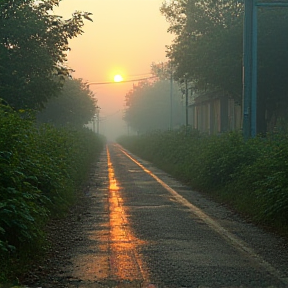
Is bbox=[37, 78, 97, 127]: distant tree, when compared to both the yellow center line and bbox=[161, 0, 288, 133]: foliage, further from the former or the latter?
the yellow center line

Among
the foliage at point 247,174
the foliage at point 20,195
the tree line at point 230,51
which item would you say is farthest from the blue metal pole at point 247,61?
the tree line at point 230,51

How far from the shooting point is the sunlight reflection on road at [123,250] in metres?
7.07

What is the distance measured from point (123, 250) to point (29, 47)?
16.5m

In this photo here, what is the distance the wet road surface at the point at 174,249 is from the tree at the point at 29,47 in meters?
9.91

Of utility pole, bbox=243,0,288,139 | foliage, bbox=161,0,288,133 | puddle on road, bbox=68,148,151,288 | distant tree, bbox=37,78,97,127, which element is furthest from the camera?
distant tree, bbox=37,78,97,127

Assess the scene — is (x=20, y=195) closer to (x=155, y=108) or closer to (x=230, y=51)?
(x=230, y=51)

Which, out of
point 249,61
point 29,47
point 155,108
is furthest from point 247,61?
point 155,108

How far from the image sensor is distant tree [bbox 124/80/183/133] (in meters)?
100

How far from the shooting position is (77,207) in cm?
1395

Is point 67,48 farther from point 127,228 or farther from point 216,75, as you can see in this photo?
point 127,228

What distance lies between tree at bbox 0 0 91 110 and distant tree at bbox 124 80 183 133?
233 ft

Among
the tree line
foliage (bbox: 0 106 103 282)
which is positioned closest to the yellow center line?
foliage (bbox: 0 106 103 282)

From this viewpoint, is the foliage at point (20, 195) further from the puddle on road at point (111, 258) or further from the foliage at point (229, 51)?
the foliage at point (229, 51)

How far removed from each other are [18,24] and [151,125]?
87.3 m
